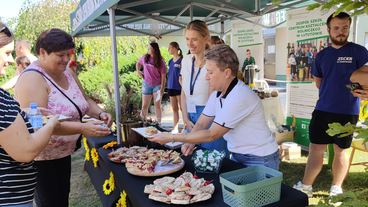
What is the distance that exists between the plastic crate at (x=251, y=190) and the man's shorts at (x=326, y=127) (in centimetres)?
168

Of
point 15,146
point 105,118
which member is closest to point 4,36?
point 15,146

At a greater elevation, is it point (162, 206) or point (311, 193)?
point (162, 206)

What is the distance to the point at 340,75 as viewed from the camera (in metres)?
2.82

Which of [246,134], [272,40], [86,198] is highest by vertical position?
[272,40]

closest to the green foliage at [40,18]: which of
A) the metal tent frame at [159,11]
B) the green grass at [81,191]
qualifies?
the metal tent frame at [159,11]

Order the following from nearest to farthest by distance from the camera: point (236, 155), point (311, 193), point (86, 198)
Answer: point (236, 155) < point (311, 193) < point (86, 198)

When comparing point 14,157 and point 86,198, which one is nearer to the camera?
point 14,157

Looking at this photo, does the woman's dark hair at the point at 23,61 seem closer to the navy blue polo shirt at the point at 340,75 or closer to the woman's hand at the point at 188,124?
the woman's hand at the point at 188,124

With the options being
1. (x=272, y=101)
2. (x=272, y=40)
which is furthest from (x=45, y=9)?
(x=272, y=101)

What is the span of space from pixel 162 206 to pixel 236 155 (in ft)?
2.24

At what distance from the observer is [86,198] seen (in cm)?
364

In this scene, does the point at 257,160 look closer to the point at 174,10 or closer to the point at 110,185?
the point at 110,185

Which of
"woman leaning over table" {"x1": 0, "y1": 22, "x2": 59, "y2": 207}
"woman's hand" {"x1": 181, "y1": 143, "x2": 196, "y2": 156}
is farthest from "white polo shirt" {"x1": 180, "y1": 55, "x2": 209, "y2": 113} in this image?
"woman leaning over table" {"x1": 0, "y1": 22, "x2": 59, "y2": 207}

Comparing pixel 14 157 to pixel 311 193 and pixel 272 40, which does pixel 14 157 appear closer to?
pixel 311 193
